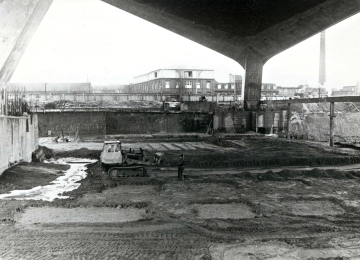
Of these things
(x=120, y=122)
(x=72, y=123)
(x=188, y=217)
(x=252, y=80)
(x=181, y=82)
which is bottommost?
(x=188, y=217)

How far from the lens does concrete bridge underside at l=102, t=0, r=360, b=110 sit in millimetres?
23922

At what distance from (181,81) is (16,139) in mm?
40744

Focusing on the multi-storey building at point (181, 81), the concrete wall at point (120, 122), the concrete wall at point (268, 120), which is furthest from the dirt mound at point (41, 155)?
the multi-storey building at point (181, 81)

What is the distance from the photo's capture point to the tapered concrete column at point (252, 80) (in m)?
34.1

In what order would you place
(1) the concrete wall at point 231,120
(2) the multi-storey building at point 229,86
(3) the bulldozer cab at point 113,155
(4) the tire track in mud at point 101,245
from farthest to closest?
1. (2) the multi-storey building at point 229,86
2. (1) the concrete wall at point 231,120
3. (3) the bulldozer cab at point 113,155
4. (4) the tire track in mud at point 101,245

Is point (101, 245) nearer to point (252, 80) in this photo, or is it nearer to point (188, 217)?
point (188, 217)

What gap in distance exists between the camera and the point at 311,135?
39.7 m

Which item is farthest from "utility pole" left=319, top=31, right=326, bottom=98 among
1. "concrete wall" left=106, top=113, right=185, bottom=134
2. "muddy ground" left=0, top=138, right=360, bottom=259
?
"muddy ground" left=0, top=138, right=360, bottom=259

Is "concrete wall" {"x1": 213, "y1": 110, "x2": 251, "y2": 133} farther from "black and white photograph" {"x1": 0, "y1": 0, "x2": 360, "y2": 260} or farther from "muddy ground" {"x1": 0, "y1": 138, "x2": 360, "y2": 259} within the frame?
"muddy ground" {"x1": 0, "y1": 138, "x2": 360, "y2": 259}

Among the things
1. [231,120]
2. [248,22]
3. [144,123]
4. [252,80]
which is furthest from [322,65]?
[144,123]

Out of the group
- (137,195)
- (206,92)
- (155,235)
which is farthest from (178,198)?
(206,92)

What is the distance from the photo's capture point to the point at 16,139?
14039 mm

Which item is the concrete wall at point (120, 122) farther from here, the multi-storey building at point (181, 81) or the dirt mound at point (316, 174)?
the dirt mound at point (316, 174)

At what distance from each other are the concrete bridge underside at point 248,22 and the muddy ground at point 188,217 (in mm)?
13369
